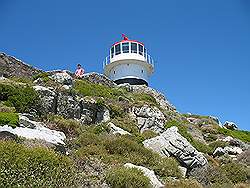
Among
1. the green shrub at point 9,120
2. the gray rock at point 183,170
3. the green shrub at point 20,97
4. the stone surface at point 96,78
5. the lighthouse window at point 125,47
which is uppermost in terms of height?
the lighthouse window at point 125,47

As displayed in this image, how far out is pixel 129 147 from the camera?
48.1ft

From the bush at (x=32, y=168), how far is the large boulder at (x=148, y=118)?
39.7 feet

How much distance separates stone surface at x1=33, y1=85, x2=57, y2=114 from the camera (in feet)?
61.9

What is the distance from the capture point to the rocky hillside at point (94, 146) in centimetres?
946

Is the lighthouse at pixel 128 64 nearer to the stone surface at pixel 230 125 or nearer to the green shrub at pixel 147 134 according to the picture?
the stone surface at pixel 230 125

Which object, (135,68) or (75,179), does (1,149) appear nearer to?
(75,179)

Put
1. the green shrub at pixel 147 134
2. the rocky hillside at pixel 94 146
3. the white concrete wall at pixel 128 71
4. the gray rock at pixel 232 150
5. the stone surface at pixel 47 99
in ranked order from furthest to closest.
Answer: the white concrete wall at pixel 128 71 < the gray rock at pixel 232 150 < the green shrub at pixel 147 134 < the stone surface at pixel 47 99 < the rocky hillside at pixel 94 146

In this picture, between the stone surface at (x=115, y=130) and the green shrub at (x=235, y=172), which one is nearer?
the green shrub at (x=235, y=172)

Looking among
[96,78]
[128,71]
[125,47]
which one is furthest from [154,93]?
[125,47]

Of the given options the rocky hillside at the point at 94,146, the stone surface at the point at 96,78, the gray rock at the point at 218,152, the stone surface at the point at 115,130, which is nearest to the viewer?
the rocky hillside at the point at 94,146

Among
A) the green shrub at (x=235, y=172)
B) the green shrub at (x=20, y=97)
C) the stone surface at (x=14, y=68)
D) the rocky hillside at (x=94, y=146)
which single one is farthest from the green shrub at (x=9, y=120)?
the stone surface at (x=14, y=68)

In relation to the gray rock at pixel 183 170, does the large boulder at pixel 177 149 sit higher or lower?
higher

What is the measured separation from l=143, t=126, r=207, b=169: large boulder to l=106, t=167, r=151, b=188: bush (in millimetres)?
5109

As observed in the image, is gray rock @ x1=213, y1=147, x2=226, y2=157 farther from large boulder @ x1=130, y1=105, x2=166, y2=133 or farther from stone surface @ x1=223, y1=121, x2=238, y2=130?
stone surface @ x1=223, y1=121, x2=238, y2=130
